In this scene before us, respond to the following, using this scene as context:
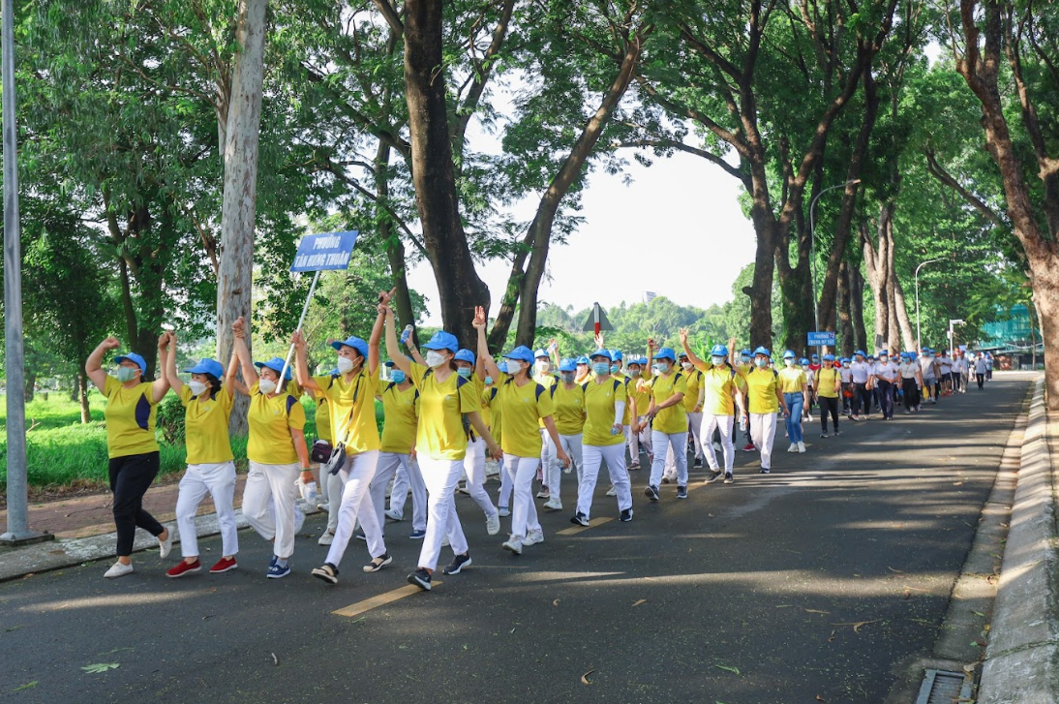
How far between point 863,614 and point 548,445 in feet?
18.7

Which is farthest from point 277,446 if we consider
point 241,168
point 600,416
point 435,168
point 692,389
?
point 241,168

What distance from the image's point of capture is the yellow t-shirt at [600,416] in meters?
9.70

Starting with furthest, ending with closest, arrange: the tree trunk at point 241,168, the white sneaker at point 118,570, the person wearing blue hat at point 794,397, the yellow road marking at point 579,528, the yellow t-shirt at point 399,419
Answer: the person wearing blue hat at point 794,397, the tree trunk at point 241,168, the yellow road marking at point 579,528, the yellow t-shirt at point 399,419, the white sneaker at point 118,570

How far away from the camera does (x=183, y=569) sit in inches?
308

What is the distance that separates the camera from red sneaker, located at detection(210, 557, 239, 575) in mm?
7910

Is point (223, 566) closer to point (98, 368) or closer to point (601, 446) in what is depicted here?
point (98, 368)

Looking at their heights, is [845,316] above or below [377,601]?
above

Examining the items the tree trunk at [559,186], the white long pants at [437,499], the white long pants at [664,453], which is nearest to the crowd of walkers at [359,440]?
the white long pants at [437,499]

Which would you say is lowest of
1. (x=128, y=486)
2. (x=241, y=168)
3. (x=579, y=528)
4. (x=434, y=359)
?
(x=579, y=528)

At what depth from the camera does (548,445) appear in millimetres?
11547

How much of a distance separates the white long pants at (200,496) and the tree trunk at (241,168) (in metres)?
8.27

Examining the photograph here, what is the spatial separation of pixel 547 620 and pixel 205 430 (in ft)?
11.2

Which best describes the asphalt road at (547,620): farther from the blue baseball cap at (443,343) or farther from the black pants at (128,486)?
the blue baseball cap at (443,343)

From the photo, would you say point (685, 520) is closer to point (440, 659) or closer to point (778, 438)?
point (440, 659)
